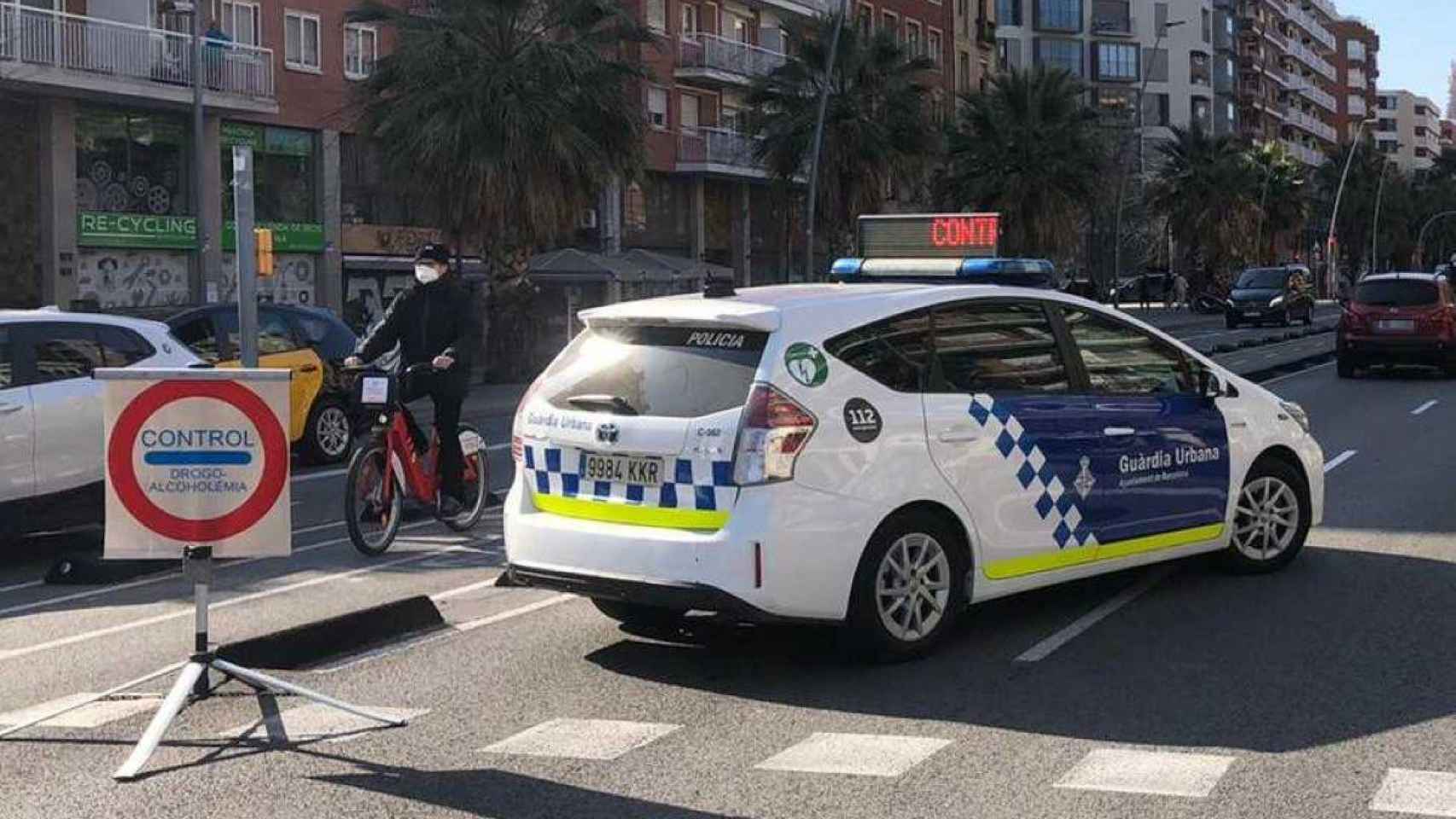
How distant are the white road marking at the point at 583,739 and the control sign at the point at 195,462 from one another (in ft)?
3.92

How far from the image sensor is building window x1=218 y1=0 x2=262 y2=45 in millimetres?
34781

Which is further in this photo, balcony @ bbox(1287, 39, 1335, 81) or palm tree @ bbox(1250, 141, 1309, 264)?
balcony @ bbox(1287, 39, 1335, 81)

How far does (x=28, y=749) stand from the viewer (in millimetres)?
6094

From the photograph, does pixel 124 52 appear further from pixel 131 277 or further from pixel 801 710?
pixel 801 710

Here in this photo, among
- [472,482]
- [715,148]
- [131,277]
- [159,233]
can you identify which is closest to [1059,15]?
[715,148]

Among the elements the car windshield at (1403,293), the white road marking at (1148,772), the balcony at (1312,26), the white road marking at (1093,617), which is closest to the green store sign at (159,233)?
the car windshield at (1403,293)

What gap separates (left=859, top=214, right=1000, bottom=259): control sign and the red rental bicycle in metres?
4.73

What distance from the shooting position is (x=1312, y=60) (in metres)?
139

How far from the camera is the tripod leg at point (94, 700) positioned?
6316 mm

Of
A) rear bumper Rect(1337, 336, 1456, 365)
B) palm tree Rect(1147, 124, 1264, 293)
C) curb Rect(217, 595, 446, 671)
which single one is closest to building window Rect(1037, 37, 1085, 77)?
palm tree Rect(1147, 124, 1264, 293)

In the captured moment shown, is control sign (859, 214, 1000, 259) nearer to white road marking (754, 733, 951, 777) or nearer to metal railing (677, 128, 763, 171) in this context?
white road marking (754, 733, 951, 777)

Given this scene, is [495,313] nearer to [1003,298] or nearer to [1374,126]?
[1003,298]

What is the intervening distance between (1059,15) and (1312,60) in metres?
49.4

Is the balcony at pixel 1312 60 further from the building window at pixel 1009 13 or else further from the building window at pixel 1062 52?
the building window at pixel 1009 13
